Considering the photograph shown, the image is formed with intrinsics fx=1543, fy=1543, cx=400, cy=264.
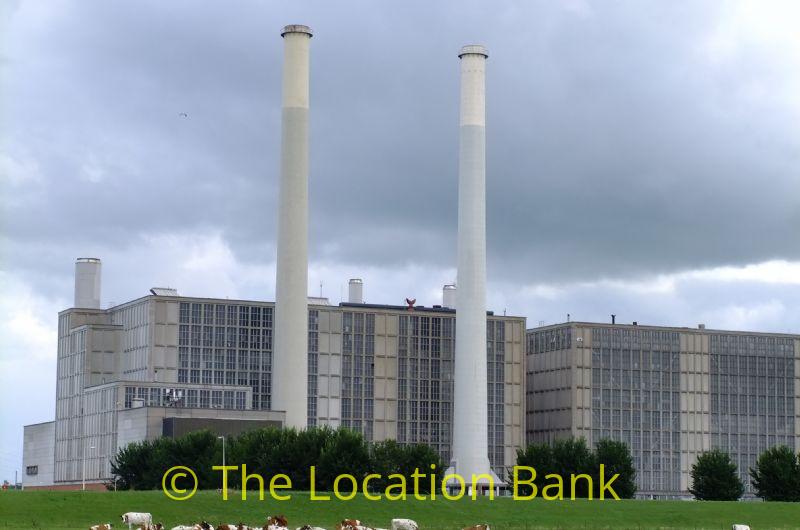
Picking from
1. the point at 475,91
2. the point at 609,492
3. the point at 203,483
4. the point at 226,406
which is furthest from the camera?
the point at 226,406

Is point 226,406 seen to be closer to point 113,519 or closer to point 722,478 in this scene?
point 722,478

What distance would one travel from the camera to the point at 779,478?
161 m

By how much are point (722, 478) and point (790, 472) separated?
32.2 feet

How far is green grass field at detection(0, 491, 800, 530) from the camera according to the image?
10444cm

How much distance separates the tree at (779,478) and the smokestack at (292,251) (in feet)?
177

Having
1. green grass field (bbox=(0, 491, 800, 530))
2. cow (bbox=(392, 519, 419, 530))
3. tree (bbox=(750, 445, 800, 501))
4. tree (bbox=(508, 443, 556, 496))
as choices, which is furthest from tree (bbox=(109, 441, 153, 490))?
cow (bbox=(392, 519, 419, 530))

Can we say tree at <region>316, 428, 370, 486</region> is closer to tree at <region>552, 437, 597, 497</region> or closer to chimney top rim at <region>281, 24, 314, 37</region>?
tree at <region>552, 437, 597, 497</region>

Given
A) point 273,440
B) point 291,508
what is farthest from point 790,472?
point 291,508

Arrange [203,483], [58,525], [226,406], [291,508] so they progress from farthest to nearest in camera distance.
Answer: [226,406]
[203,483]
[291,508]
[58,525]

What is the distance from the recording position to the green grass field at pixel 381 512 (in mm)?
104438

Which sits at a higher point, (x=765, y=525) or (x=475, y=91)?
(x=475, y=91)

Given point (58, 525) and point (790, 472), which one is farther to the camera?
point (790, 472)

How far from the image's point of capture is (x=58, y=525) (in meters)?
98.8

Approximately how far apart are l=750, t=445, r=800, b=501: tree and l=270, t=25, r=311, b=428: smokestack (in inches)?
2130
